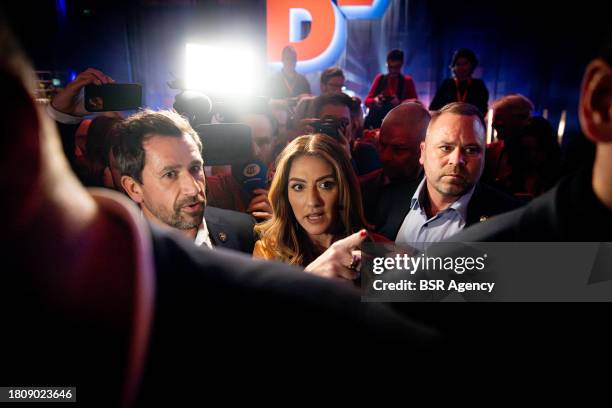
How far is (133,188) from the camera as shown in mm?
1972

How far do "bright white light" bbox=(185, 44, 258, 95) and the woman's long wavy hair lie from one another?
133 cm

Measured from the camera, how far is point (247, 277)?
1.35 ft

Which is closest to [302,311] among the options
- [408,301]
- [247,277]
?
[247,277]

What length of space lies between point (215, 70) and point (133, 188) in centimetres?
168

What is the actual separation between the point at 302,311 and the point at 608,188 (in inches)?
14.2

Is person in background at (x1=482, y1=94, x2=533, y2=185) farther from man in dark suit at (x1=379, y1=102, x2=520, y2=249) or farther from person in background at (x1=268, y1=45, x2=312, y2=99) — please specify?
person in background at (x1=268, y1=45, x2=312, y2=99)

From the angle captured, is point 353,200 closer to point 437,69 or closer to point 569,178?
point 569,178

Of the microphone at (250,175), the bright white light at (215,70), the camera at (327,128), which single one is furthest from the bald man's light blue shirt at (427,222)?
the bright white light at (215,70)

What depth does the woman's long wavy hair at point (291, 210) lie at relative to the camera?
1.97 m

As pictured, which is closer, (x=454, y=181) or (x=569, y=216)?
(x=569, y=216)

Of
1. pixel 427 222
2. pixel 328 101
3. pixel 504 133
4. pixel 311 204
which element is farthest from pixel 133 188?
pixel 504 133

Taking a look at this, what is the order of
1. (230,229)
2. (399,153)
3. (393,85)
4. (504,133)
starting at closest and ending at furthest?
(230,229), (399,153), (504,133), (393,85)

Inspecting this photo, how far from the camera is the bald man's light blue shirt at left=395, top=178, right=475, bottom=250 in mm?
1928

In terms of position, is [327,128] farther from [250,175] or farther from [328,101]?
[328,101]
